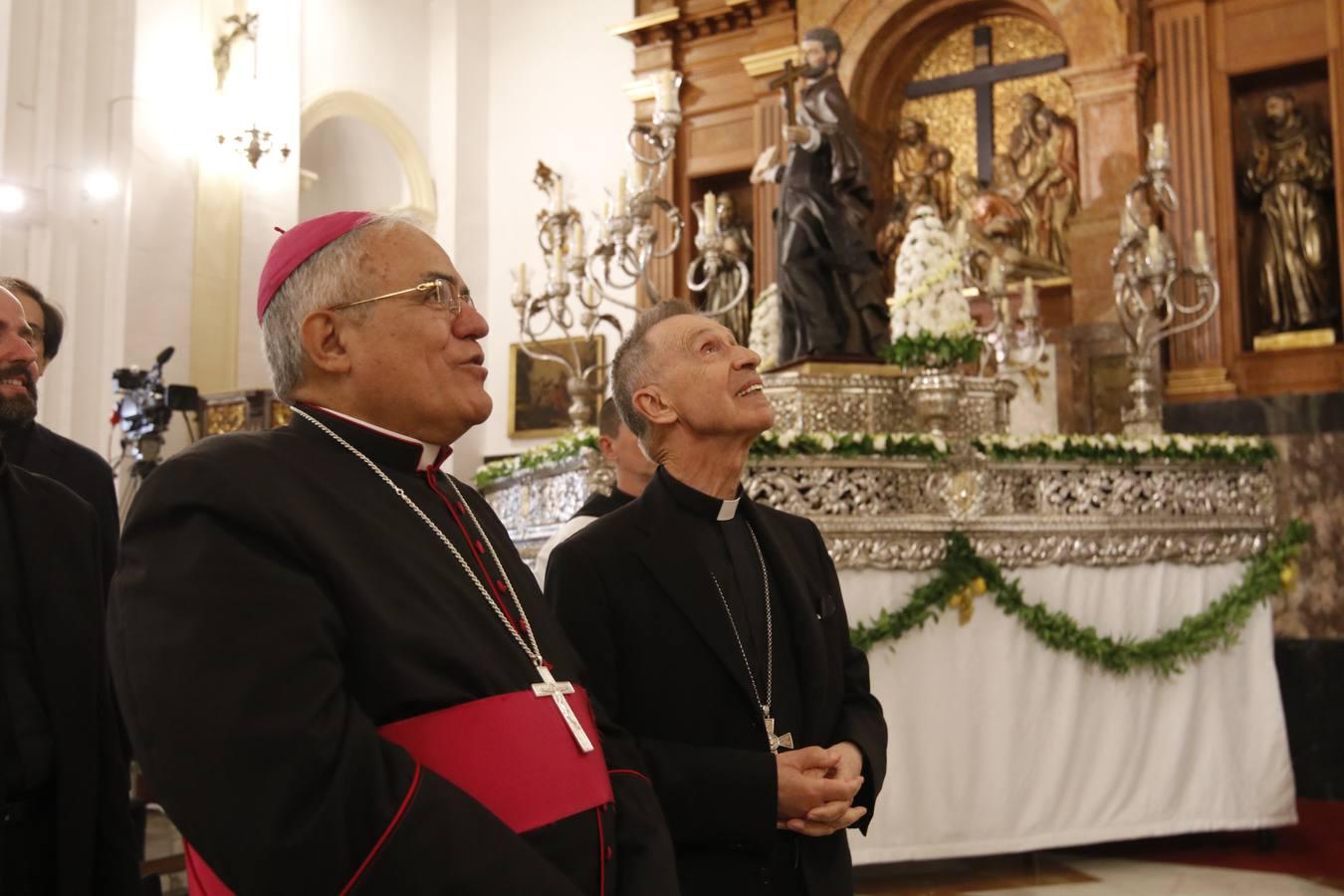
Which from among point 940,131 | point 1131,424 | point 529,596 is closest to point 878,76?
point 940,131

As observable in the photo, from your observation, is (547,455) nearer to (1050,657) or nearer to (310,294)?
(1050,657)

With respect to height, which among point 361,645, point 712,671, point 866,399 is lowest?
point 712,671

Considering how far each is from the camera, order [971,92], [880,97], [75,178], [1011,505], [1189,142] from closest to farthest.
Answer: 1. [1011,505]
2. [1189,142]
3. [75,178]
4. [971,92]
5. [880,97]

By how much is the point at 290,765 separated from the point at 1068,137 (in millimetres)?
10564

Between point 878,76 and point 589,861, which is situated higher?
point 878,76

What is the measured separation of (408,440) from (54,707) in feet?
3.41

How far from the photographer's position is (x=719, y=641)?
2.40 meters

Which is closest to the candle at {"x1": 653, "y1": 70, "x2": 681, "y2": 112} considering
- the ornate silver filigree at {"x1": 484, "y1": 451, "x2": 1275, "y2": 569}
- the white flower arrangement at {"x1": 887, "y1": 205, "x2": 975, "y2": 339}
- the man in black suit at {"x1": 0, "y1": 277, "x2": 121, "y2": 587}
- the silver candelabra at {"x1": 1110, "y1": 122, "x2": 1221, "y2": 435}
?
the white flower arrangement at {"x1": 887, "y1": 205, "x2": 975, "y2": 339}

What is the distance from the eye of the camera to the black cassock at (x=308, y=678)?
55.8 inches

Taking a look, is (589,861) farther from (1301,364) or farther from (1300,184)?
(1300,184)

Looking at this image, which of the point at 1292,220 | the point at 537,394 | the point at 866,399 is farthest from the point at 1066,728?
the point at 537,394

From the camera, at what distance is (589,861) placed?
171 centimetres

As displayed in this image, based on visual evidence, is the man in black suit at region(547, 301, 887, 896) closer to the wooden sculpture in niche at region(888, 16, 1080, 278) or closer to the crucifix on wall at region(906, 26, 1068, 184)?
the wooden sculpture in niche at region(888, 16, 1080, 278)

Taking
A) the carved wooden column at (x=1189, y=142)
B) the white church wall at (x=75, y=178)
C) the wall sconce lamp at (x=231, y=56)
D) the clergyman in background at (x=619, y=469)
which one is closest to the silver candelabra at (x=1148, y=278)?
the carved wooden column at (x=1189, y=142)
